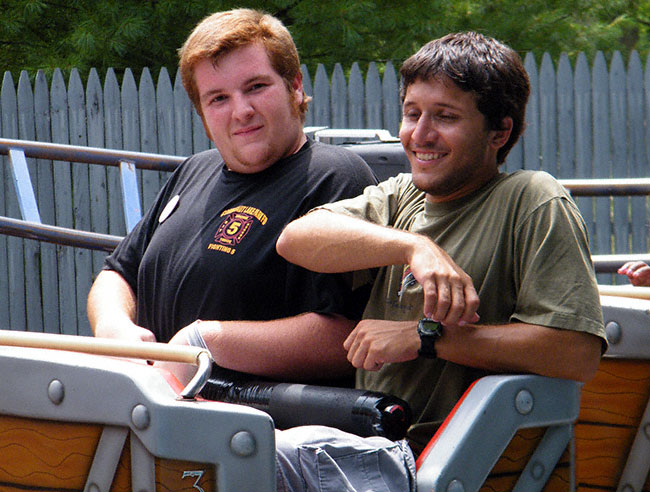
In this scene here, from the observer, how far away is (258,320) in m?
2.02

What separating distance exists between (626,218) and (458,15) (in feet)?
11.5

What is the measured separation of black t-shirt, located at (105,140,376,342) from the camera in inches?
79.0

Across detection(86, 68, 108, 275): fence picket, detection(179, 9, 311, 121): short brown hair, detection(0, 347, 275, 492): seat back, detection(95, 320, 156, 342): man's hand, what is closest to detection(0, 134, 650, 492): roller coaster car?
detection(0, 347, 275, 492): seat back

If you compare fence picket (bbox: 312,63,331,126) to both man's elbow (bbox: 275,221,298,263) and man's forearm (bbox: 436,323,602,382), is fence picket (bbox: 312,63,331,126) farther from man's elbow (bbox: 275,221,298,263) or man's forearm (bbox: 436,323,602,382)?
man's forearm (bbox: 436,323,602,382)

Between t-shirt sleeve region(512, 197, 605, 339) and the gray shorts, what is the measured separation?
328 mm

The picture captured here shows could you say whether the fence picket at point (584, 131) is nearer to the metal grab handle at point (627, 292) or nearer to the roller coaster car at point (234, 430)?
the metal grab handle at point (627, 292)

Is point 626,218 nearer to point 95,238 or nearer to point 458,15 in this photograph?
point 458,15

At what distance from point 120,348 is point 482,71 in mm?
828

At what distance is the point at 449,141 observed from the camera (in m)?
1.80

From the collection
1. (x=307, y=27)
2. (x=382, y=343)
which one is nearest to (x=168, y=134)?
(x=307, y=27)

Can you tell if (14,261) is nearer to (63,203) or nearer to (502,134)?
(63,203)

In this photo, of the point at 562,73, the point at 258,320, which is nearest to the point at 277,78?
the point at 258,320

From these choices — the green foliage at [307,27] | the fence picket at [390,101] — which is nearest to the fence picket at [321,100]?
the fence picket at [390,101]

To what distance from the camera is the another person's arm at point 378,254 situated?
1574 millimetres
